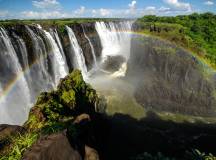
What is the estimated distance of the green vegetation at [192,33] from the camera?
3766 centimetres

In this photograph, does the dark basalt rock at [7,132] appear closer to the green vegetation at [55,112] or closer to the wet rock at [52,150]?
the green vegetation at [55,112]

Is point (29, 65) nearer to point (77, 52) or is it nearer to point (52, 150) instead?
point (77, 52)

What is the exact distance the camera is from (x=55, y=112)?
14.5 m

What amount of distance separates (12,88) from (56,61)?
275 inches

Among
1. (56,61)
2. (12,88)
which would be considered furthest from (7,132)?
(56,61)

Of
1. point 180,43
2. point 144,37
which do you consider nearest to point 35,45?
point 144,37

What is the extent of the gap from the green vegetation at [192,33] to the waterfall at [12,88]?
2319 centimetres

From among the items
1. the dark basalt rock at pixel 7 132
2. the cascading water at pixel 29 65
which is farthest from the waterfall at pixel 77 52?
the dark basalt rock at pixel 7 132

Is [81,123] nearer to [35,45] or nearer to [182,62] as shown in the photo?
[35,45]

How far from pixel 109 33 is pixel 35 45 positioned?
Answer: 58.6 ft

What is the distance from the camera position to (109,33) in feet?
138

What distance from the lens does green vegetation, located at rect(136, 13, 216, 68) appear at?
37656 millimetres

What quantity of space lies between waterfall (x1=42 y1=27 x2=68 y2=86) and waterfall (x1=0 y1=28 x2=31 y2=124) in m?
4.88

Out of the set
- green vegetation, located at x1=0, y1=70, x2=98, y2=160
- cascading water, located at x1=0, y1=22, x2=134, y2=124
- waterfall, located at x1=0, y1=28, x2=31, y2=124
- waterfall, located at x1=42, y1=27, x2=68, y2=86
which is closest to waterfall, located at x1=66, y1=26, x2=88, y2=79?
cascading water, located at x1=0, y1=22, x2=134, y2=124
